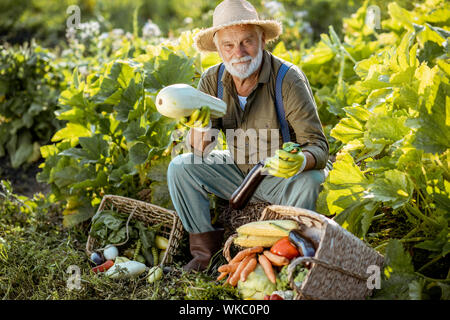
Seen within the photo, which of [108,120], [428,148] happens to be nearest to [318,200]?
[428,148]

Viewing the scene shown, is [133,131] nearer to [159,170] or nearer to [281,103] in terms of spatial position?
[159,170]

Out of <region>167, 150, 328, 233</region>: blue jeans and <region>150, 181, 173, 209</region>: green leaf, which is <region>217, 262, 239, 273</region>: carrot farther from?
<region>150, 181, 173, 209</region>: green leaf

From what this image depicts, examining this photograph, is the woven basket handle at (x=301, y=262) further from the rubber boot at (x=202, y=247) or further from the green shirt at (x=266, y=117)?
the rubber boot at (x=202, y=247)

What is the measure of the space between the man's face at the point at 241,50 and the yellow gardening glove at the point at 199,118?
324 mm

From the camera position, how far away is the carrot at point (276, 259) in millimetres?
2449

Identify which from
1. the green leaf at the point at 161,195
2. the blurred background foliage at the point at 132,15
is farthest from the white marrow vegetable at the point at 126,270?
the blurred background foliage at the point at 132,15

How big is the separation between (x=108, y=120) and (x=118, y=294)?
4.91ft

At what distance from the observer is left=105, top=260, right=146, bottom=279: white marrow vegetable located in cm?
297

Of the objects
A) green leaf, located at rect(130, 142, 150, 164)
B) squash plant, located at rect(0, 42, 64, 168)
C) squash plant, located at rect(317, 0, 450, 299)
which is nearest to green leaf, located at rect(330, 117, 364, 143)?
squash plant, located at rect(317, 0, 450, 299)

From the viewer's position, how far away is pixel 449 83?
2383 mm

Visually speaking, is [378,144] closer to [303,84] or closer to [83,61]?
[303,84]

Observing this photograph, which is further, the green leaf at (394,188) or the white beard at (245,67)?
Result: the white beard at (245,67)

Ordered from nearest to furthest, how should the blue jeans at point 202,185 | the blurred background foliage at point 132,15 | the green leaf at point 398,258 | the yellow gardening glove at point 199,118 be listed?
the green leaf at point 398,258 → the yellow gardening glove at point 199,118 → the blue jeans at point 202,185 → the blurred background foliage at point 132,15

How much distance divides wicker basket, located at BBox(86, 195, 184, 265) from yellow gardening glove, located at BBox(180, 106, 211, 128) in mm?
707
